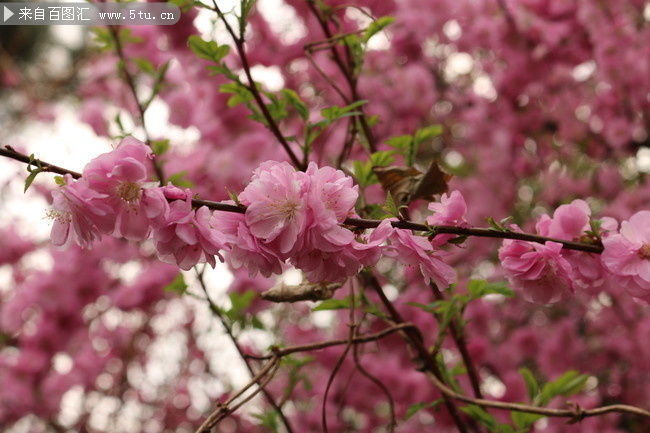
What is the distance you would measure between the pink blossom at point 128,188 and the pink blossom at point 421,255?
220 mm

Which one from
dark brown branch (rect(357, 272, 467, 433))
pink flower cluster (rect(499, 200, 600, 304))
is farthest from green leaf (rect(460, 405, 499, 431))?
pink flower cluster (rect(499, 200, 600, 304))

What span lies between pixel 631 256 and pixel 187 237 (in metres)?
0.47

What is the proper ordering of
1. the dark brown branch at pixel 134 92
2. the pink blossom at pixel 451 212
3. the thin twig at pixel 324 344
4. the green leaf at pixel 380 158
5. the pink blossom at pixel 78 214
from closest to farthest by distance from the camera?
the pink blossom at pixel 78 214
the pink blossom at pixel 451 212
the thin twig at pixel 324 344
the green leaf at pixel 380 158
the dark brown branch at pixel 134 92

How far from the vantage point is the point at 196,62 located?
1921 mm

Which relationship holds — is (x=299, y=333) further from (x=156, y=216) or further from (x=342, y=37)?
(x=156, y=216)

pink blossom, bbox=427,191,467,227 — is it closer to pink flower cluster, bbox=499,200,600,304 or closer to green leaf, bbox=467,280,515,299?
pink flower cluster, bbox=499,200,600,304

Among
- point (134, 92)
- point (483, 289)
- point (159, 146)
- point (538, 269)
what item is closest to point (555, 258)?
point (538, 269)

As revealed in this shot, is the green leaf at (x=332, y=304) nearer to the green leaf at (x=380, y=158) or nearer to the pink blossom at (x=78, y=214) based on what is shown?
the green leaf at (x=380, y=158)

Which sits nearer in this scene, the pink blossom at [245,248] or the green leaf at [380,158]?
the pink blossom at [245,248]

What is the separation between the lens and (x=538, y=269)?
0.67 meters

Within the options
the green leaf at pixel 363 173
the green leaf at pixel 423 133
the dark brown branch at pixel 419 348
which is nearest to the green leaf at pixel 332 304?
the dark brown branch at pixel 419 348

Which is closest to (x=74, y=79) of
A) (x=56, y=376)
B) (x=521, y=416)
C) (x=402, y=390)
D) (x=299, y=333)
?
(x=56, y=376)

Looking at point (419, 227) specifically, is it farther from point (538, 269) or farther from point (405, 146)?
point (405, 146)

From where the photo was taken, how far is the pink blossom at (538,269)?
66 cm
